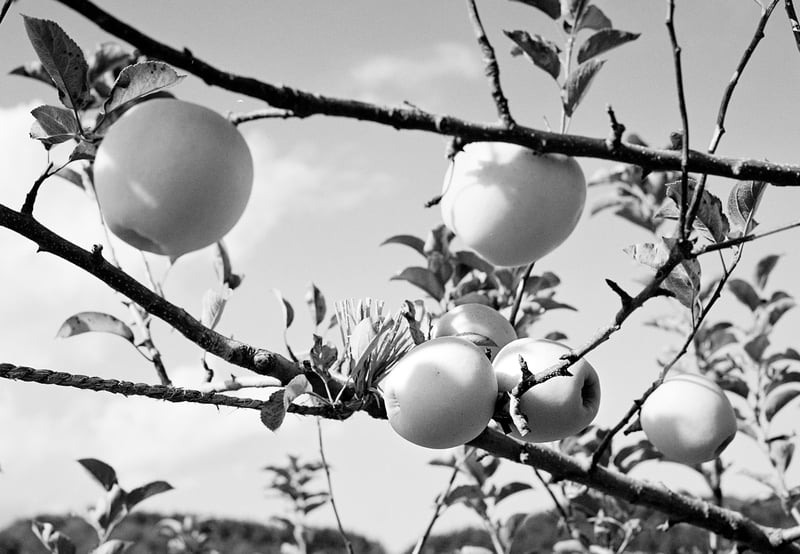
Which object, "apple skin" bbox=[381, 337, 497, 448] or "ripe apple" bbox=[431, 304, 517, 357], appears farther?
"ripe apple" bbox=[431, 304, 517, 357]

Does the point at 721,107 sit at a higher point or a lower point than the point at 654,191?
lower

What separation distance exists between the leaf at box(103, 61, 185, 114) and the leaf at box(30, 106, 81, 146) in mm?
58

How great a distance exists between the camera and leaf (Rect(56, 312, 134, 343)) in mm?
1253

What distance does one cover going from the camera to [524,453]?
3.53 ft

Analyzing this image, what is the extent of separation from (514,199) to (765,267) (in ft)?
6.66

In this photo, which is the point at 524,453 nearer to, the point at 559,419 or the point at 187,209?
the point at 559,419

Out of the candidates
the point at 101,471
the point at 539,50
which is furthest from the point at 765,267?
the point at 101,471

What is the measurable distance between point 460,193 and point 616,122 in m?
0.27

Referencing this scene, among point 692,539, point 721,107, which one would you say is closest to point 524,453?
point 721,107

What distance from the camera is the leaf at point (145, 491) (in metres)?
1.62

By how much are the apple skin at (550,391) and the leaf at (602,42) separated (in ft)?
1.28

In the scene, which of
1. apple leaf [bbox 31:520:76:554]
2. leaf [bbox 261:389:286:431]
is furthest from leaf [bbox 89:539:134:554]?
leaf [bbox 261:389:286:431]

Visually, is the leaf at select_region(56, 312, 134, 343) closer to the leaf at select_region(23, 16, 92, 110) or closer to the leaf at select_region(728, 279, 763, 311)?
the leaf at select_region(23, 16, 92, 110)

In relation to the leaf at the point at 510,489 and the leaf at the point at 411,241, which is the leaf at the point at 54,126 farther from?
the leaf at the point at 510,489
